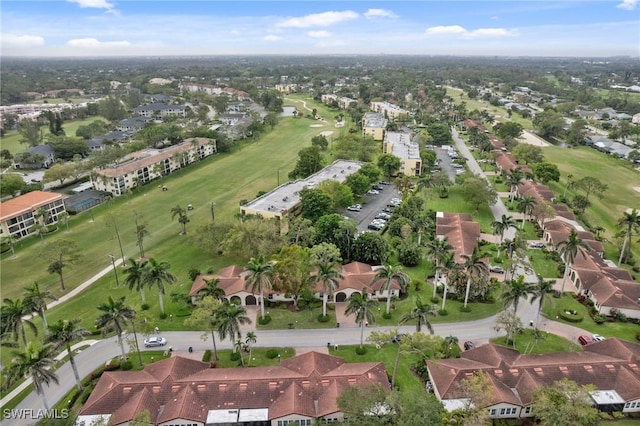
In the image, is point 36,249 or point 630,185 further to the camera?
point 630,185

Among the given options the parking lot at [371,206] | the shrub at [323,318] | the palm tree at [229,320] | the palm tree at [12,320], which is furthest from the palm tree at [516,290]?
the palm tree at [12,320]

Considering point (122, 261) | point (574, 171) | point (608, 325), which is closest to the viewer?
point (608, 325)

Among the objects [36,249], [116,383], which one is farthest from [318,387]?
[36,249]

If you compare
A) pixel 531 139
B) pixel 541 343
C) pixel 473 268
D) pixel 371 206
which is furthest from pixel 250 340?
pixel 531 139

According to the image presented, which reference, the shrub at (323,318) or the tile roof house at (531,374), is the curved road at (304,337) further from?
the tile roof house at (531,374)

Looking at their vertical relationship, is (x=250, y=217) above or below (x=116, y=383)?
above

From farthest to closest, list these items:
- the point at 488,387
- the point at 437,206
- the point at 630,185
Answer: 1. the point at 630,185
2. the point at 437,206
3. the point at 488,387

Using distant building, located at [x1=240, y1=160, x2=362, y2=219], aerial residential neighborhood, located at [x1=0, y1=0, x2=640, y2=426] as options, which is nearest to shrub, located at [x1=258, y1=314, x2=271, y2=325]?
aerial residential neighborhood, located at [x1=0, y1=0, x2=640, y2=426]

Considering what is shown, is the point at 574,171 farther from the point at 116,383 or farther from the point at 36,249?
the point at 36,249

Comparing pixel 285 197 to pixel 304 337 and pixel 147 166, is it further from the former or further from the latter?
pixel 147 166
